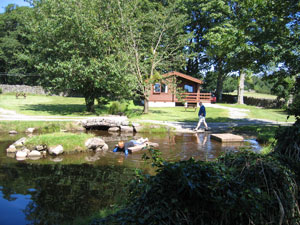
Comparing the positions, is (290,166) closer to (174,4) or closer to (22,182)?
(22,182)

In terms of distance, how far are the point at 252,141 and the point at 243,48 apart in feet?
17.1

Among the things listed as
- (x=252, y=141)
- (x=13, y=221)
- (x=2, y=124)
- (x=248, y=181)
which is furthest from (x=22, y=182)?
(x=252, y=141)

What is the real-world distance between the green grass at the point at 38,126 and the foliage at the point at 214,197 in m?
14.3

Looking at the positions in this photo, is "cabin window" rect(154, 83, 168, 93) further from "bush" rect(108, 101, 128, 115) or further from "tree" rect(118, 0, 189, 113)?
"bush" rect(108, 101, 128, 115)

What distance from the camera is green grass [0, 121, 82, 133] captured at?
16703 mm

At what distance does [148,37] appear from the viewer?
2798 centimetres

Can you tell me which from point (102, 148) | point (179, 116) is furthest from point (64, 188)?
point (179, 116)

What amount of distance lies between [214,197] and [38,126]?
15836 millimetres

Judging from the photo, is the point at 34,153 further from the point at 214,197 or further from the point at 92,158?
the point at 214,197

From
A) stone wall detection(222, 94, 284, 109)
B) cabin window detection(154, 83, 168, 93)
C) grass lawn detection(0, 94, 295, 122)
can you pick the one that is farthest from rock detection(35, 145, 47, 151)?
stone wall detection(222, 94, 284, 109)

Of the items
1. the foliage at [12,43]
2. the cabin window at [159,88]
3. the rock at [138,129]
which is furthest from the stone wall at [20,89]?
the rock at [138,129]

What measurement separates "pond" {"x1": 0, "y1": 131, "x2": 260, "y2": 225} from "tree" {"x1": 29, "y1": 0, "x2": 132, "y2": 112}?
409 inches

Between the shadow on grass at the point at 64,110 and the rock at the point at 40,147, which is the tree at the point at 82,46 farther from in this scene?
the rock at the point at 40,147

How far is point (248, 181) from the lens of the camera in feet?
12.8
